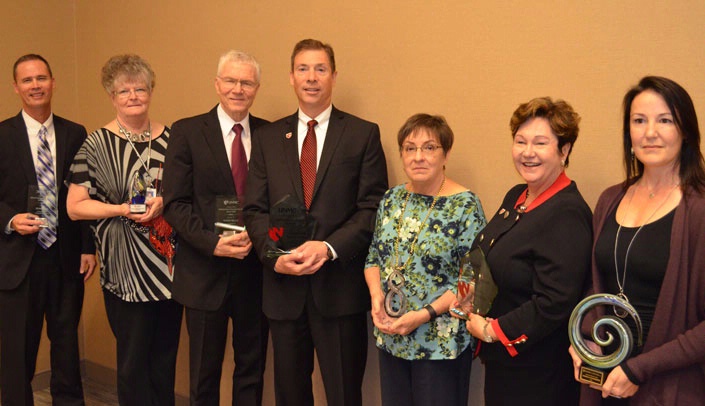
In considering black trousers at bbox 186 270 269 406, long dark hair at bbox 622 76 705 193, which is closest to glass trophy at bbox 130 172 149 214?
black trousers at bbox 186 270 269 406

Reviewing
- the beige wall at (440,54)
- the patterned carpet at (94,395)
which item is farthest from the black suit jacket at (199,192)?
the patterned carpet at (94,395)

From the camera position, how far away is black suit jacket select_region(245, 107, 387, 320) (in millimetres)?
2777

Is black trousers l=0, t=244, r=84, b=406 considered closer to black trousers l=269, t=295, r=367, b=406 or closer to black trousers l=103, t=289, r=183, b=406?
black trousers l=103, t=289, r=183, b=406

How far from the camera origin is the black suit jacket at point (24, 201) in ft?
11.2

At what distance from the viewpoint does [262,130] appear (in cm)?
292

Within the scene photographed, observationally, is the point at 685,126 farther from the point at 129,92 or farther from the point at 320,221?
the point at 129,92

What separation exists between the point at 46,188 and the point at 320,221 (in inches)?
63.1

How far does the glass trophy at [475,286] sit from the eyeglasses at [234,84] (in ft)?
4.40

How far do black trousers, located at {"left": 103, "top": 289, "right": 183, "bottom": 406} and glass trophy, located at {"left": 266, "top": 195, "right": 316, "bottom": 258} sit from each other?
88 centimetres

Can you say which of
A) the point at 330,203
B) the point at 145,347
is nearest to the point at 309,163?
the point at 330,203

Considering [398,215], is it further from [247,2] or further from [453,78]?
[247,2]

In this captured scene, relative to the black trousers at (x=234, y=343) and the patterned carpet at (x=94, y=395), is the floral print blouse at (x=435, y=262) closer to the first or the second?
the black trousers at (x=234, y=343)

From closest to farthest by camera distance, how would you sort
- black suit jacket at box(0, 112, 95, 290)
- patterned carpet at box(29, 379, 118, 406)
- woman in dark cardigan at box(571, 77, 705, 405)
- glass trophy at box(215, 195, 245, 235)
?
woman in dark cardigan at box(571, 77, 705, 405), glass trophy at box(215, 195, 245, 235), black suit jacket at box(0, 112, 95, 290), patterned carpet at box(29, 379, 118, 406)

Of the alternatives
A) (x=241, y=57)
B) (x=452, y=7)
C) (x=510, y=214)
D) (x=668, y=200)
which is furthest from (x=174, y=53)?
(x=668, y=200)
